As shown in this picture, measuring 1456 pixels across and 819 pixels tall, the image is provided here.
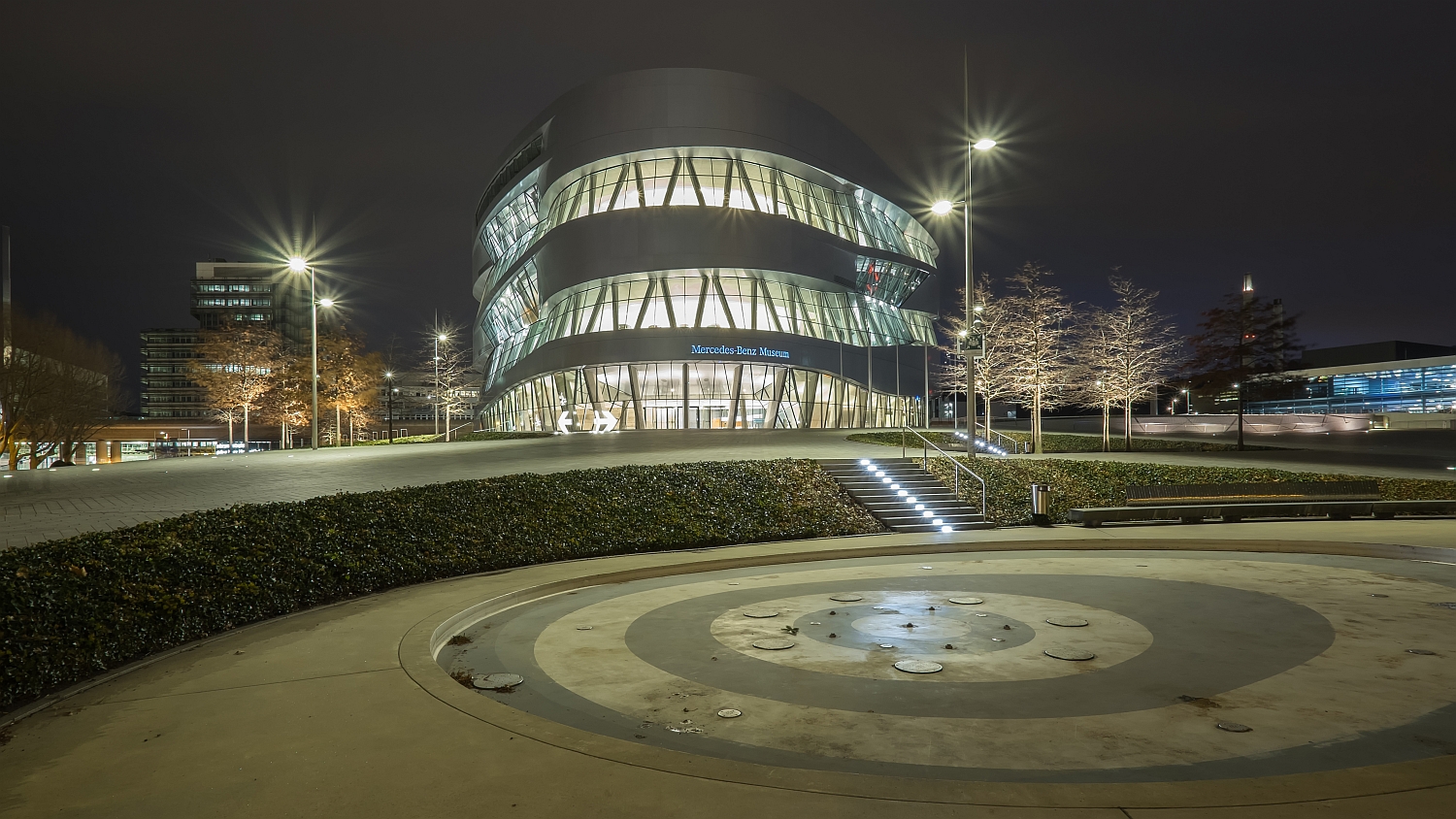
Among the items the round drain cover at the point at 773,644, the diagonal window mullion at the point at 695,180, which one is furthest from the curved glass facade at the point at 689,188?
the round drain cover at the point at 773,644

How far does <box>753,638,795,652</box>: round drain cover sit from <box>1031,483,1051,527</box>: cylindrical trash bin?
13.1 m

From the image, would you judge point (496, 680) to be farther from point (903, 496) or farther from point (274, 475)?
point (274, 475)

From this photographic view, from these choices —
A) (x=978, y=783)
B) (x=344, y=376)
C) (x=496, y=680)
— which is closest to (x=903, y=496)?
(x=496, y=680)

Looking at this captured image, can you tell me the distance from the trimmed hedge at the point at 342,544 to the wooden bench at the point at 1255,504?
6.74 meters

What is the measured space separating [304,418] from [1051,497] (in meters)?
50.4

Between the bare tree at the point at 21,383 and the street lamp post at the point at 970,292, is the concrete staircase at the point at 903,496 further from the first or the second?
the bare tree at the point at 21,383

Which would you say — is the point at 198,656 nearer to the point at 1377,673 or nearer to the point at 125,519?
the point at 125,519

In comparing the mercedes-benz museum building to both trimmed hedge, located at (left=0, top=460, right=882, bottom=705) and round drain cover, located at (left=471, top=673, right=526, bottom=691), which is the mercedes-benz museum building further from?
round drain cover, located at (left=471, top=673, right=526, bottom=691)

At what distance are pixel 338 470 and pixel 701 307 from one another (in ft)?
120

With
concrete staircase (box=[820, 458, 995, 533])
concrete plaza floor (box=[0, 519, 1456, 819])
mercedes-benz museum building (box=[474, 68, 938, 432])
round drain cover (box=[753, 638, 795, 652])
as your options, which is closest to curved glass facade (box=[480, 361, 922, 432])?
mercedes-benz museum building (box=[474, 68, 938, 432])

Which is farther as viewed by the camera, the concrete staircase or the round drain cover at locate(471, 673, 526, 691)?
the concrete staircase

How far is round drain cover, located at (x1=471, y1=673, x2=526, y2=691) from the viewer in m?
7.61

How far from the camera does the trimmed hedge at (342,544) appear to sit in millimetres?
7309

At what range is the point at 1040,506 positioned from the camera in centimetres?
2036
